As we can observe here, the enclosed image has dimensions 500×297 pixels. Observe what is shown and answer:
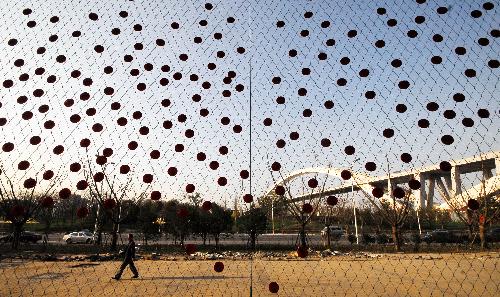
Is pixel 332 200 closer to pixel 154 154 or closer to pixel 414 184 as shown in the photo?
pixel 414 184

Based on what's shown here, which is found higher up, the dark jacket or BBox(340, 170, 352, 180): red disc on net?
BBox(340, 170, 352, 180): red disc on net

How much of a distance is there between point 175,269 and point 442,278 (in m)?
9.92

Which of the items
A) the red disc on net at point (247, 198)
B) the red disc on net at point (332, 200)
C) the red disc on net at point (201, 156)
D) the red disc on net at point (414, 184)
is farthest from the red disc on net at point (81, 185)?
the red disc on net at point (414, 184)

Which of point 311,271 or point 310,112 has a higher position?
point 310,112

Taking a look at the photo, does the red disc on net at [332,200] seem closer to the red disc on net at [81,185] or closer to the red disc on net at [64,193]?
the red disc on net at [81,185]

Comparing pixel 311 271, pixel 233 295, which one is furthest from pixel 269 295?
pixel 311 271

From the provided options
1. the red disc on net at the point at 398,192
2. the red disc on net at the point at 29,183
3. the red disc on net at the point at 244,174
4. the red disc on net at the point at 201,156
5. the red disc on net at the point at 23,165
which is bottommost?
the red disc on net at the point at 398,192

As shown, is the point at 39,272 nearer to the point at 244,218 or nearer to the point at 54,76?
the point at 54,76

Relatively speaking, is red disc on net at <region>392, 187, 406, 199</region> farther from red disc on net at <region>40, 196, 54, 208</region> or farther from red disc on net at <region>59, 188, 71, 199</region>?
red disc on net at <region>40, 196, 54, 208</region>

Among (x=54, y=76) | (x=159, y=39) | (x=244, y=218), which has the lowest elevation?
(x=244, y=218)

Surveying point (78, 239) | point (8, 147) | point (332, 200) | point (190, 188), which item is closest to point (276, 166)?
point (332, 200)

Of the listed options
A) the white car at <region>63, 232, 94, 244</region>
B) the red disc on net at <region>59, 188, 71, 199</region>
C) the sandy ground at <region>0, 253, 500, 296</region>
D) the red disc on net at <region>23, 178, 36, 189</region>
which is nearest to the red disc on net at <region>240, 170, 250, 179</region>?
the red disc on net at <region>59, 188, 71, 199</region>

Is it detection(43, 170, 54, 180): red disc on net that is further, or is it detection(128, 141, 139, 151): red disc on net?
detection(128, 141, 139, 151): red disc on net

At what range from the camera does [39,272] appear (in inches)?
590
